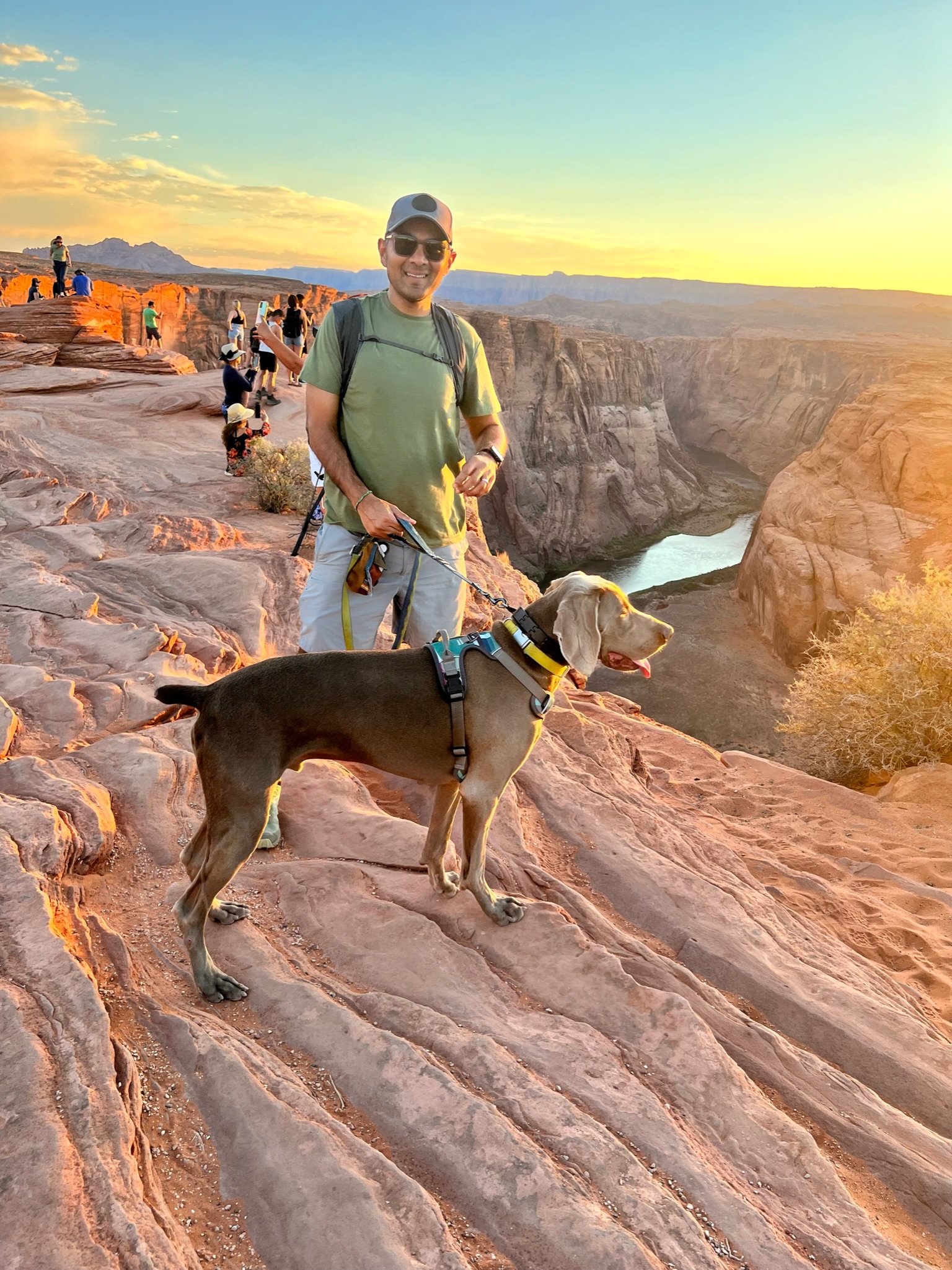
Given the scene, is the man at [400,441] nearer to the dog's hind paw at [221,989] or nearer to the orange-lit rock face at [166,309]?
the dog's hind paw at [221,989]

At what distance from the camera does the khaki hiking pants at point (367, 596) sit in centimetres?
387

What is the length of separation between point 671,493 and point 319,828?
7021cm

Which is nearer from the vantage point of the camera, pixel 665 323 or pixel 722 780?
pixel 722 780

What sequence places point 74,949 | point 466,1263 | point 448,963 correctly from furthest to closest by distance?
point 448,963 < point 74,949 < point 466,1263

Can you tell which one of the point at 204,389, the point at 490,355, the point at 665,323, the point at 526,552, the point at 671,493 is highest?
the point at 665,323

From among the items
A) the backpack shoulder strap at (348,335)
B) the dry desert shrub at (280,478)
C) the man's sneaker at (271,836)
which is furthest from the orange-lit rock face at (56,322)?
the man's sneaker at (271,836)

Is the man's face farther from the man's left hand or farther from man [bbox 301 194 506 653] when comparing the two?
the man's left hand

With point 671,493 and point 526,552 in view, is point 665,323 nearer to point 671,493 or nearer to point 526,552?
point 671,493

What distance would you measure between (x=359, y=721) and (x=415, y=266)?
2.11 meters

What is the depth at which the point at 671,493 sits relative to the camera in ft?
231

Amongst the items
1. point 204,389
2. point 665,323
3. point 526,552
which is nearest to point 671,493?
point 526,552

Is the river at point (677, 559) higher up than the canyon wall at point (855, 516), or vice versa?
the canyon wall at point (855, 516)

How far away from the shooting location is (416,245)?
3484 mm

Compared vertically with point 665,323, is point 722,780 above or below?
below
